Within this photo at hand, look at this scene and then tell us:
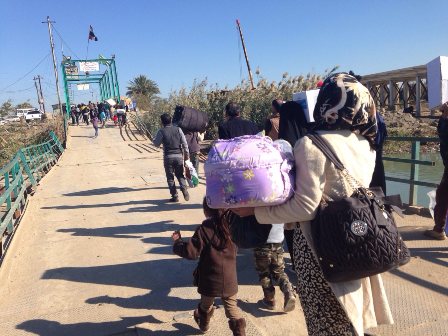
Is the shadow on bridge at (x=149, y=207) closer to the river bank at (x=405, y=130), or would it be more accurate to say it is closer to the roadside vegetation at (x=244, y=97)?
the roadside vegetation at (x=244, y=97)

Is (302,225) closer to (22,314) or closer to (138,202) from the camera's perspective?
(22,314)

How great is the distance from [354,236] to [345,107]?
0.53 metres

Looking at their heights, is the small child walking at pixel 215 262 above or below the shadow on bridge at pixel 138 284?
above

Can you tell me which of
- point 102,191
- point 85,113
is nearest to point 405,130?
point 102,191

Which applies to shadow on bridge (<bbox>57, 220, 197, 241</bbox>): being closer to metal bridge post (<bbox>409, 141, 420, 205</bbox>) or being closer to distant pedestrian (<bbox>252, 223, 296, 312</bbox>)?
distant pedestrian (<bbox>252, 223, 296, 312</bbox>)

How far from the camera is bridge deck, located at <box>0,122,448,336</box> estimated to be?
319cm

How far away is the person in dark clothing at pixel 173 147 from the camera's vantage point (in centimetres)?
698

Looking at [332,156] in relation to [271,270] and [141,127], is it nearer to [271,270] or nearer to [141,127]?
[271,270]

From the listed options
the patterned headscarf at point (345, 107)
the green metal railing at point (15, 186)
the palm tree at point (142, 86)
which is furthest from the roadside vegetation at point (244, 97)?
the palm tree at point (142, 86)

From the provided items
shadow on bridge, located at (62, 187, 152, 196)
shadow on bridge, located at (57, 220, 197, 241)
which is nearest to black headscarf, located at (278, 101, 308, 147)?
shadow on bridge, located at (57, 220, 197, 241)

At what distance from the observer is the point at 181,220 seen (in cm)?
618

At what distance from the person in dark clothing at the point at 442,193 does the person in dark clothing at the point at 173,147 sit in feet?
13.2

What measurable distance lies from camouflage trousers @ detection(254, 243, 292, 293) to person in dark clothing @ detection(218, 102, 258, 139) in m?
2.01

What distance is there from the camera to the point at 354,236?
1.55 m
